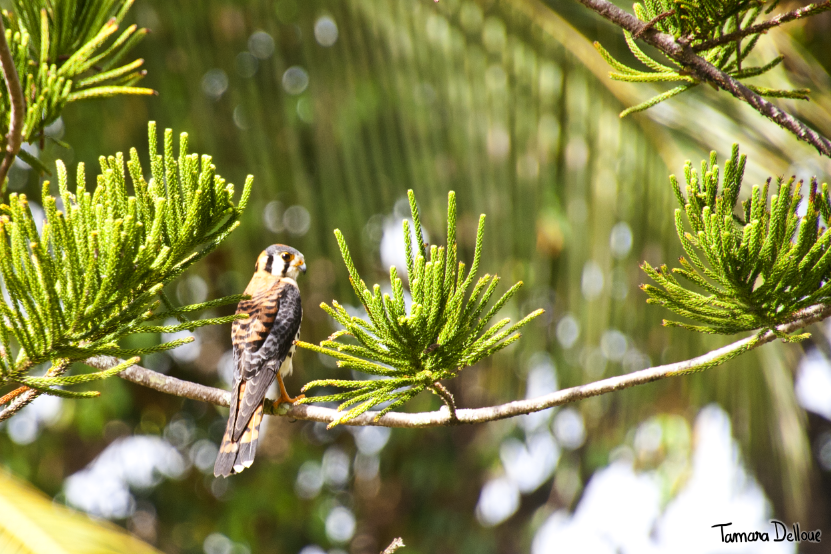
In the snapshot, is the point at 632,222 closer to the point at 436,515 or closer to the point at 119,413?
the point at 119,413

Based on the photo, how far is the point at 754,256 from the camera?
120 cm

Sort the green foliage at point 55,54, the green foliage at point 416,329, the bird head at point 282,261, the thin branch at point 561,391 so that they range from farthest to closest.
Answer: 1. the bird head at point 282,261
2. the green foliage at point 55,54
3. the thin branch at point 561,391
4. the green foliage at point 416,329

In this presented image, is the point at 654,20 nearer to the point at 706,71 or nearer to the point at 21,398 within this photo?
the point at 706,71

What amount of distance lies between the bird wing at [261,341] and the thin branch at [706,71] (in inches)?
58.7

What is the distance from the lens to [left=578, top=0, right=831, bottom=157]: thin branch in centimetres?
121

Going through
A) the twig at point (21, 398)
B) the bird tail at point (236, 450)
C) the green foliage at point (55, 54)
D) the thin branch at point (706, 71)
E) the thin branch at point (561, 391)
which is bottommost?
the bird tail at point (236, 450)

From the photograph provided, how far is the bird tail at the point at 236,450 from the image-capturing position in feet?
6.78

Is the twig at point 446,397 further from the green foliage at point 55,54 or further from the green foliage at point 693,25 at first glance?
the green foliage at point 55,54

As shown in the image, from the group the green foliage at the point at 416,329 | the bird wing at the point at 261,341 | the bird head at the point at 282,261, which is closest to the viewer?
the green foliage at the point at 416,329

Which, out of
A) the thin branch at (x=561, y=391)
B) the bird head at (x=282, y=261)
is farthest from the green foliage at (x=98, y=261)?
the bird head at (x=282, y=261)

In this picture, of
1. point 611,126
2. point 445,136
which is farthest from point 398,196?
point 611,126

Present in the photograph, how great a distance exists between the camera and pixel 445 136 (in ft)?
11.3

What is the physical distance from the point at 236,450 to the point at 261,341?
0.53 m

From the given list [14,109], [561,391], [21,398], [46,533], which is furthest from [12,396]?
[561,391]
